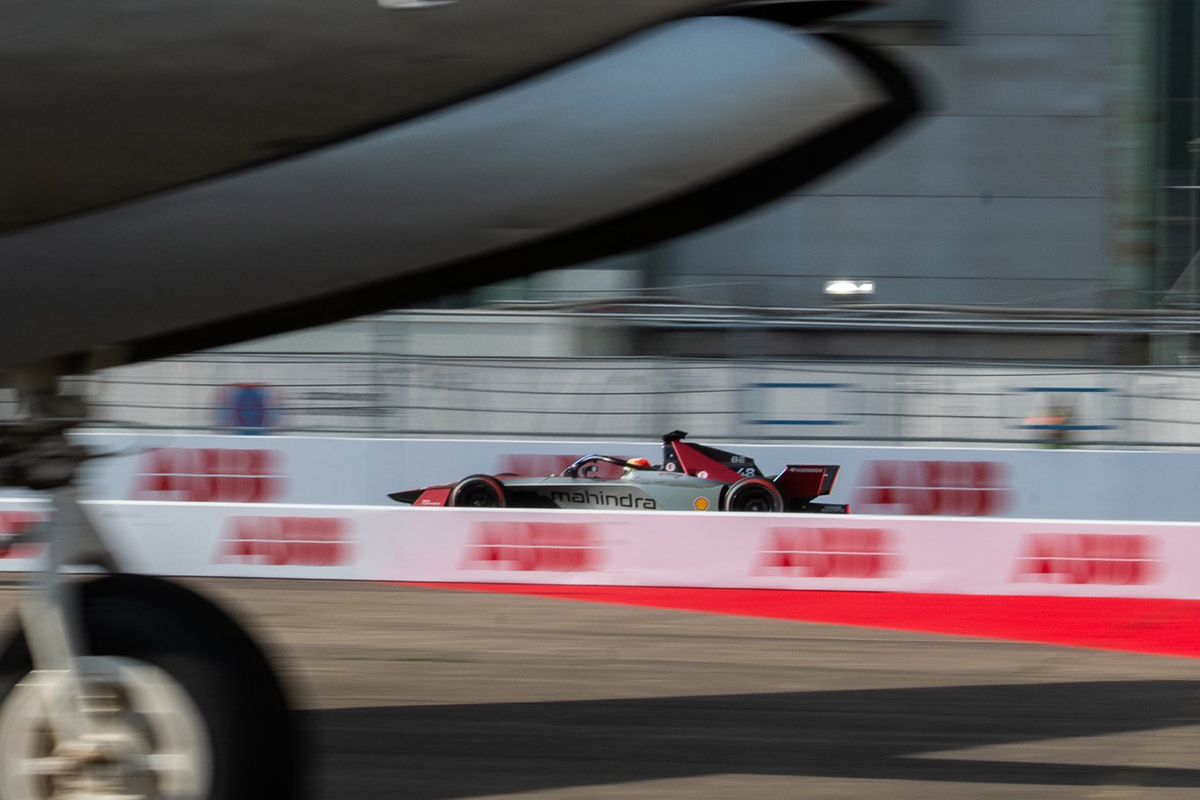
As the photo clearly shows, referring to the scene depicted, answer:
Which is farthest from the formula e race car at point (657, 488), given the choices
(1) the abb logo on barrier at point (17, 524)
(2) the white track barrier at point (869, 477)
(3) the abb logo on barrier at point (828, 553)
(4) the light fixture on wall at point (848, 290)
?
(4) the light fixture on wall at point (848, 290)

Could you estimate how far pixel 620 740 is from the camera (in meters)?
5.60

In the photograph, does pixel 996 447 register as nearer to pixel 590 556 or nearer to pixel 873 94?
pixel 590 556

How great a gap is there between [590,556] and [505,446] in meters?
4.37

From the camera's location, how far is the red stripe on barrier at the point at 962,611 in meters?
8.30

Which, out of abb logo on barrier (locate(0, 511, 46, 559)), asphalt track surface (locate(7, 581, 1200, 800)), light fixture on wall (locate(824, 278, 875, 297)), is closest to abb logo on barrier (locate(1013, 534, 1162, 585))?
asphalt track surface (locate(7, 581, 1200, 800))

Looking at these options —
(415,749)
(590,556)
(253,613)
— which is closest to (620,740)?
(415,749)

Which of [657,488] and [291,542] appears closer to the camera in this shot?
[291,542]

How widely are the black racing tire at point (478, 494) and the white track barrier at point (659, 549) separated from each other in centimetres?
198

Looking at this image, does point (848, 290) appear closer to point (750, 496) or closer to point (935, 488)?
point (935, 488)

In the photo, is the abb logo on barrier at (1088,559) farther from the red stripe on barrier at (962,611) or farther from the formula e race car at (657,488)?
the formula e race car at (657,488)

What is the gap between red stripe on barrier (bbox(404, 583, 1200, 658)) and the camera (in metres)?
8.30

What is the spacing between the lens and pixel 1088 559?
389 inches

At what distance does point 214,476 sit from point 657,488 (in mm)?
3672

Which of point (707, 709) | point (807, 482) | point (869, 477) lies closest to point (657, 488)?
point (807, 482)
